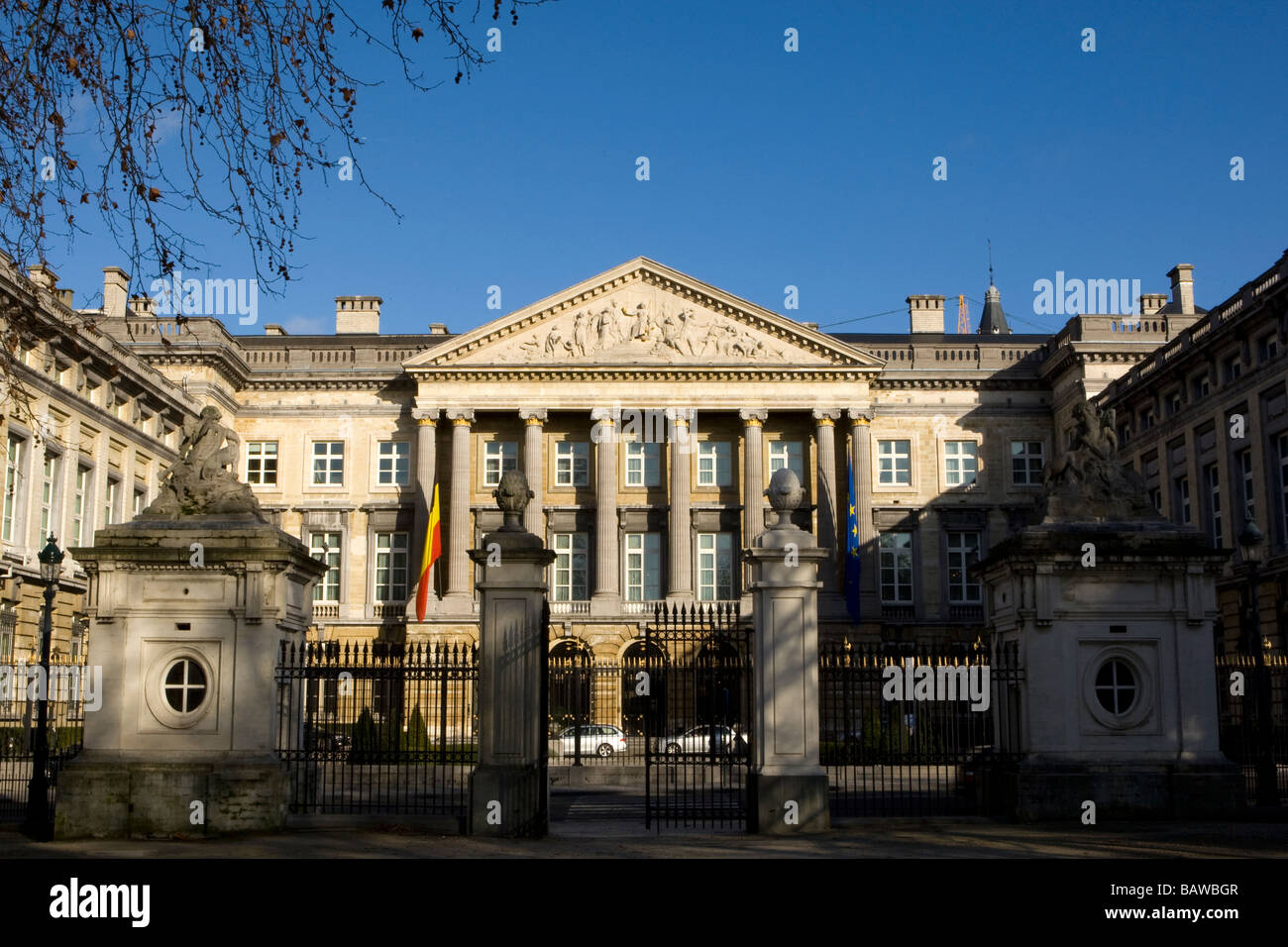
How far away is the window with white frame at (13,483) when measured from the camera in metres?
39.8

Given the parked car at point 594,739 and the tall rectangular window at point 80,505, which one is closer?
the parked car at point 594,739

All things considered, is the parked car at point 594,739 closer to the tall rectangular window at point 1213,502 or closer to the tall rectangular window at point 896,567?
the tall rectangular window at point 1213,502

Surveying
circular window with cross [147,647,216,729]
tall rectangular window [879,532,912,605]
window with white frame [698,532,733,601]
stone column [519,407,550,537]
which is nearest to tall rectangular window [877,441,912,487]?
tall rectangular window [879,532,912,605]

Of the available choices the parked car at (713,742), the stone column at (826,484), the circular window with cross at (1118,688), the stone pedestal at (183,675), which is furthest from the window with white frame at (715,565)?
the stone pedestal at (183,675)

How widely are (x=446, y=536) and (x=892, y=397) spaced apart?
2060cm

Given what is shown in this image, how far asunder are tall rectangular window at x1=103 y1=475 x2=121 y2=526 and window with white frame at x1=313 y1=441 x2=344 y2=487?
38.0 feet

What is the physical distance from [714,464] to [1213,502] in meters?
20.9

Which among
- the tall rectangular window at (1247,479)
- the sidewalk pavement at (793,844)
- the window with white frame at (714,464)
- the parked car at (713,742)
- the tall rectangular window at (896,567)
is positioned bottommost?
the sidewalk pavement at (793,844)

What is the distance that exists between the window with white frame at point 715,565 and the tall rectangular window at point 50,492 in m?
25.7

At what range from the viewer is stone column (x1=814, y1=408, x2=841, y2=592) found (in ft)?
181

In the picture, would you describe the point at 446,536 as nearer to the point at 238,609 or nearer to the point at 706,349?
the point at 706,349

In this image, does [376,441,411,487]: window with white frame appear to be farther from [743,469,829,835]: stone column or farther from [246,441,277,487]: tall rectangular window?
[743,469,829,835]: stone column

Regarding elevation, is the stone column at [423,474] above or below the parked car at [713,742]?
above

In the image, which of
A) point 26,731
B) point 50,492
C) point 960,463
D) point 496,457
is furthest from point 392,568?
point 26,731
